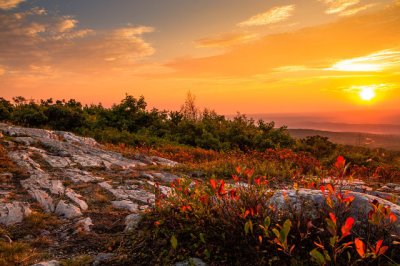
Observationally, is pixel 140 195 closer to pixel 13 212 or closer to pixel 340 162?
pixel 13 212

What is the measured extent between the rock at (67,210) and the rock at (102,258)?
1964 mm

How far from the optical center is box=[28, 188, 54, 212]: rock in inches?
263

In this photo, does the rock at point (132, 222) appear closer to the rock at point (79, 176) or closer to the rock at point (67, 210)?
the rock at point (67, 210)

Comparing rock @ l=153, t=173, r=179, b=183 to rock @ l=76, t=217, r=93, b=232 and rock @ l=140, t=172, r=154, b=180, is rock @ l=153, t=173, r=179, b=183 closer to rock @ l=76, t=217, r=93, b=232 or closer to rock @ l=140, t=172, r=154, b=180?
rock @ l=140, t=172, r=154, b=180

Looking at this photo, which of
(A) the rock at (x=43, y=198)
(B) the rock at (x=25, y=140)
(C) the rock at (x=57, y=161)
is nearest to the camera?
(A) the rock at (x=43, y=198)

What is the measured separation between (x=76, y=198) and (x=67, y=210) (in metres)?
0.68

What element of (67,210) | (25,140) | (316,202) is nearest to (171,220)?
(316,202)

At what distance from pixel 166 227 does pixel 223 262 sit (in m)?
1.11

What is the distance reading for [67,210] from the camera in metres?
6.48

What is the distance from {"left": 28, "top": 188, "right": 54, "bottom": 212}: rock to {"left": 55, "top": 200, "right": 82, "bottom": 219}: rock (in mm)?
147

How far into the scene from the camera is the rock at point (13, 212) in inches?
233

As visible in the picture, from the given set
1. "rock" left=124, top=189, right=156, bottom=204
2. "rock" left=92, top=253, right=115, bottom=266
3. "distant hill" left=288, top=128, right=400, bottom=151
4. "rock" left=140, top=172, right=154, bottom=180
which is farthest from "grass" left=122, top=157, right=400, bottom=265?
"distant hill" left=288, top=128, right=400, bottom=151

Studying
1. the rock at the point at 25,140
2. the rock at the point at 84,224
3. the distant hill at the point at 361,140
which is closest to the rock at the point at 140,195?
the rock at the point at 84,224

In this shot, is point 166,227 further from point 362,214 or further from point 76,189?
point 76,189
